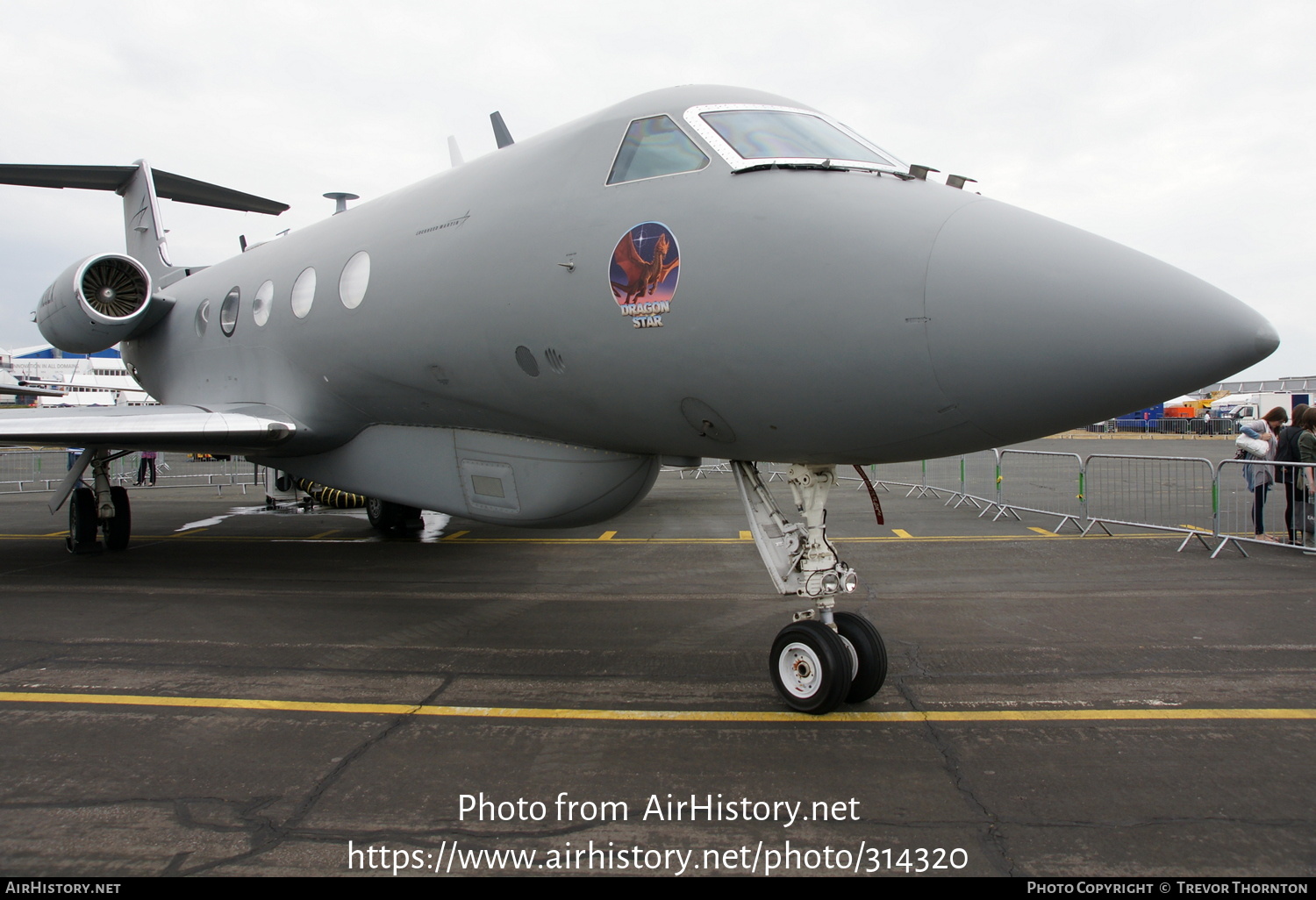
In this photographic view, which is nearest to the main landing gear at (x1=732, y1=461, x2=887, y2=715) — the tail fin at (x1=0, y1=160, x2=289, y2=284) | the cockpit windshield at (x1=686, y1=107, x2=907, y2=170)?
the cockpit windshield at (x1=686, y1=107, x2=907, y2=170)

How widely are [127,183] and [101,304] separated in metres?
3.91

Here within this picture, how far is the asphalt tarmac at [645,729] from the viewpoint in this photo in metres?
2.88

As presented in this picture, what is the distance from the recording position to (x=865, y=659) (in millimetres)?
4230

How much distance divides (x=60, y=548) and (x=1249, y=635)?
13.1 metres

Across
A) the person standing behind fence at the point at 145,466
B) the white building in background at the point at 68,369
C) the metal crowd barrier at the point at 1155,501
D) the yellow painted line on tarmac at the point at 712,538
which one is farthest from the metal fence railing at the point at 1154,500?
the white building in background at the point at 68,369

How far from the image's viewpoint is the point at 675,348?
3.82m

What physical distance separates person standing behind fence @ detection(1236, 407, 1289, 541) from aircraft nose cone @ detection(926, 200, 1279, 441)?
879cm

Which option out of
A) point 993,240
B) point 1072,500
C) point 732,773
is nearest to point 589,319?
point 993,240

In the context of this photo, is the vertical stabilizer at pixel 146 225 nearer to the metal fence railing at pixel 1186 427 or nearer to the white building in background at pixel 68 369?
the metal fence railing at pixel 1186 427

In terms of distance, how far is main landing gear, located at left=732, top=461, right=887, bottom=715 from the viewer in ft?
13.5

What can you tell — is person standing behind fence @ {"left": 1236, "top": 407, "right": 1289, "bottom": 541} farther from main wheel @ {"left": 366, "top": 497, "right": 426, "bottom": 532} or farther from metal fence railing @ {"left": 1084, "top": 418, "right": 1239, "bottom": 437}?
metal fence railing @ {"left": 1084, "top": 418, "right": 1239, "bottom": 437}

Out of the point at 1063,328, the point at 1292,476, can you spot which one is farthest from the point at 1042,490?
the point at 1063,328
